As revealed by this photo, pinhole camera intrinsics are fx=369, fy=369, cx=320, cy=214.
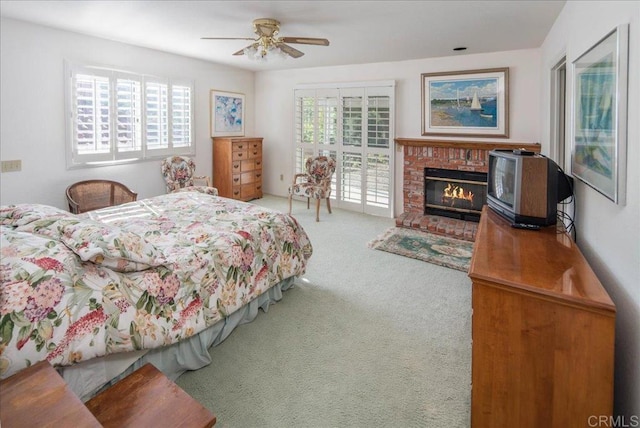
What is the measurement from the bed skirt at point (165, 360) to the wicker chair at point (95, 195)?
Answer: 280 centimetres

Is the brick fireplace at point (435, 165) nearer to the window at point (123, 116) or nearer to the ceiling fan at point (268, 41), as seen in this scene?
the ceiling fan at point (268, 41)

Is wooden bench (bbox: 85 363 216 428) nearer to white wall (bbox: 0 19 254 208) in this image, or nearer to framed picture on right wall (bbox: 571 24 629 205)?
framed picture on right wall (bbox: 571 24 629 205)

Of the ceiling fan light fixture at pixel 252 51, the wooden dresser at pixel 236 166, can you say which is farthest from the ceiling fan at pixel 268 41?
the wooden dresser at pixel 236 166

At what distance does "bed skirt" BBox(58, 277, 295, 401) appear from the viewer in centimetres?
166

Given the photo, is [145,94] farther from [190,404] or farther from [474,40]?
[190,404]

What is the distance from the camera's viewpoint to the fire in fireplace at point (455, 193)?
5.23m

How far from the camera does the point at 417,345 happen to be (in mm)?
2410

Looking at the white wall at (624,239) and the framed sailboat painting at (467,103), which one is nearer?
the white wall at (624,239)

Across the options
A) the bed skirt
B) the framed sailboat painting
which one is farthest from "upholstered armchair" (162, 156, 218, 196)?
the framed sailboat painting

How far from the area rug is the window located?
3.46 metres

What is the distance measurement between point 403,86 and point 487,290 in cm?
476

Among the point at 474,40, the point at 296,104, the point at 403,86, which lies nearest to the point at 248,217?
the point at 474,40

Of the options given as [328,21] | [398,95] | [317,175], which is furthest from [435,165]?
[328,21]

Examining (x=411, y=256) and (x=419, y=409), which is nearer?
(x=419, y=409)
